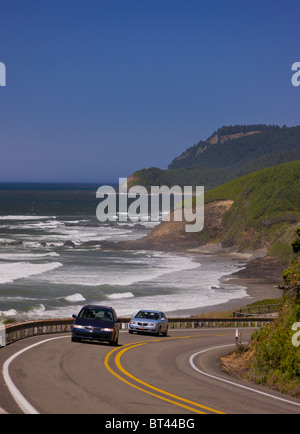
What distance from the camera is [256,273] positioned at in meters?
76.5

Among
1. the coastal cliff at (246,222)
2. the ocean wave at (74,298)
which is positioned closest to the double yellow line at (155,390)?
the ocean wave at (74,298)

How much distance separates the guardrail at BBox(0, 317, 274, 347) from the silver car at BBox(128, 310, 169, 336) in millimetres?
3318

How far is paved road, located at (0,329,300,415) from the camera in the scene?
39.6 ft

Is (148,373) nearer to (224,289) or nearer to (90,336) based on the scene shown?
(90,336)

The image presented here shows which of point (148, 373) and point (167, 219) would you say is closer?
point (148, 373)

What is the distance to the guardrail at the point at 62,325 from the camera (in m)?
24.0

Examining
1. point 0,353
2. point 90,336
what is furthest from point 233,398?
point 90,336

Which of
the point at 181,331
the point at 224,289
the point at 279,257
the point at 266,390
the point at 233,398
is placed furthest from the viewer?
the point at 279,257

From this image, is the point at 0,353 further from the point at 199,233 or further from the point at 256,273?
the point at 199,233

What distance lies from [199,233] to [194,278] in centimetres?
4426

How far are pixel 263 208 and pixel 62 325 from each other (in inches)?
3397

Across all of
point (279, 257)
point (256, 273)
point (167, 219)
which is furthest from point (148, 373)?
point (167, 219)

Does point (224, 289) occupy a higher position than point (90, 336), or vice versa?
point (90, 336)

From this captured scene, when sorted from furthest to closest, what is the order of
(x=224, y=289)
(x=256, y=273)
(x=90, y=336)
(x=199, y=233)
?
(x=199, y=233), (x=256, y=273), (x=224, y=289), (x=90, y=336)
